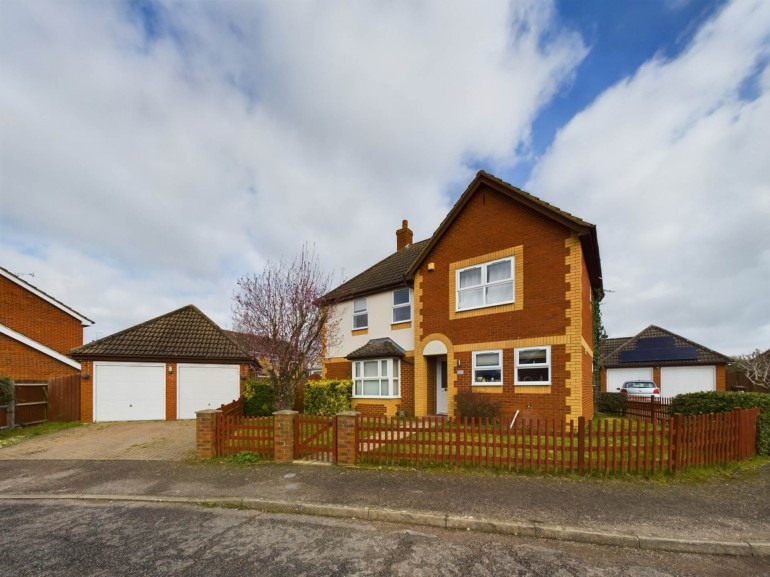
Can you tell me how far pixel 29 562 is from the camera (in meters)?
4.68

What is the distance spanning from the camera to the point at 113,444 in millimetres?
11906

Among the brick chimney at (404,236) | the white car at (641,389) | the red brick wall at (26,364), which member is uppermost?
the brick chimney at (404,236)

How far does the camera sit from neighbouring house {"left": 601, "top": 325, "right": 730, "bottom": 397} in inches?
1022

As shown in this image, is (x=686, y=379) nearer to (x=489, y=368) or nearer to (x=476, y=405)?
(x=489, y=368)

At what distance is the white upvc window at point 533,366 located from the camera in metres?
11.6

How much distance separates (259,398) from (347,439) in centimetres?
1023

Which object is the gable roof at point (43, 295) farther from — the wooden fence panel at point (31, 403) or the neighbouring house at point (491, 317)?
the neighbouring house at point (491, 317)

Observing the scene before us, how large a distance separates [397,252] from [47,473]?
54.2 ft

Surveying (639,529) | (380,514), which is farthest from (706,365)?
(380,514)

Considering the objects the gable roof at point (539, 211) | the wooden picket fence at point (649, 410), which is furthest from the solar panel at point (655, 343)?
the gable roof at point (539, 211)

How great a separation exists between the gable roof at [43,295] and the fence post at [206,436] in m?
18.8

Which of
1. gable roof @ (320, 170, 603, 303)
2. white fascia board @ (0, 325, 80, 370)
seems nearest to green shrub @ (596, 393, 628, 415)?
gable roof @ (320, 170, 603, 303)

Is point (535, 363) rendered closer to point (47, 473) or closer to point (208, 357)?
point (47, 473)

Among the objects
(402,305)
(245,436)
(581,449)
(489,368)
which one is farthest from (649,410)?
(245,436)
